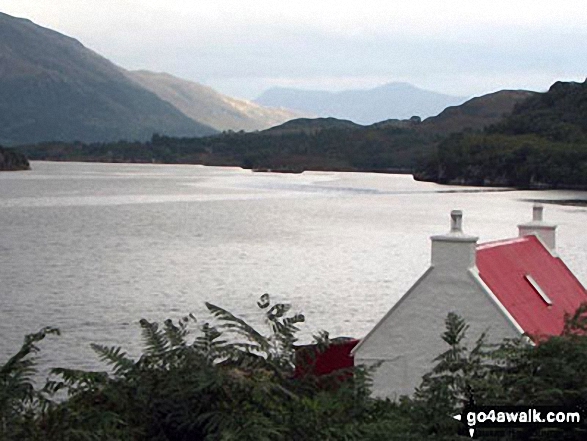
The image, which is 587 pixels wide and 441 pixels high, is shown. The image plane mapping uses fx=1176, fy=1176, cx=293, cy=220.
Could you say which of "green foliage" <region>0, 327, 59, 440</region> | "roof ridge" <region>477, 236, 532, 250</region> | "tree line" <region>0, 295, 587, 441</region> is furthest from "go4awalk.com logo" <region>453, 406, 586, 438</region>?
"roof ridge" <region>477, 236, 532, 250</region>

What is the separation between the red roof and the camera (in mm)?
19375

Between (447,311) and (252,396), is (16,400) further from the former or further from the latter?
(447,311)

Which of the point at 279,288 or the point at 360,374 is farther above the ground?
the point at 360,374

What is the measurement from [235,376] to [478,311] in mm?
9975

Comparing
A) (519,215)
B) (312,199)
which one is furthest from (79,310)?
(312,199)

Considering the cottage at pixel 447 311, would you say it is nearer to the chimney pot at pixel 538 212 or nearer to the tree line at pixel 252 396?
the chimney pot at pixel 538 212

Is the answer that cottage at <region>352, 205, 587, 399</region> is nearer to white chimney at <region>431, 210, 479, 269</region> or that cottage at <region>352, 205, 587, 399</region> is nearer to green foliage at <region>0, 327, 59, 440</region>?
white chimney at <region>431, 210, 479, 269</region>

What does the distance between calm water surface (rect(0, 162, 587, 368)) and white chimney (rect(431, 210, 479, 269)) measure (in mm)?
16806

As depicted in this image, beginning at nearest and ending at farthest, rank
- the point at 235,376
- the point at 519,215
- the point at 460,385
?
the point at 235,376
the point at 460,385
the point at 519,215

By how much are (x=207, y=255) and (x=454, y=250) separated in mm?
55948

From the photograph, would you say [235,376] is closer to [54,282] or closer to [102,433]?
[102,433]

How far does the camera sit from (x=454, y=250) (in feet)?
62.0

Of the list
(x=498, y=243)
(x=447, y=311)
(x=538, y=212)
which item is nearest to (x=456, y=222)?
(x=447, y=311)

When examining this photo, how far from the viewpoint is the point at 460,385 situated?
995cm
